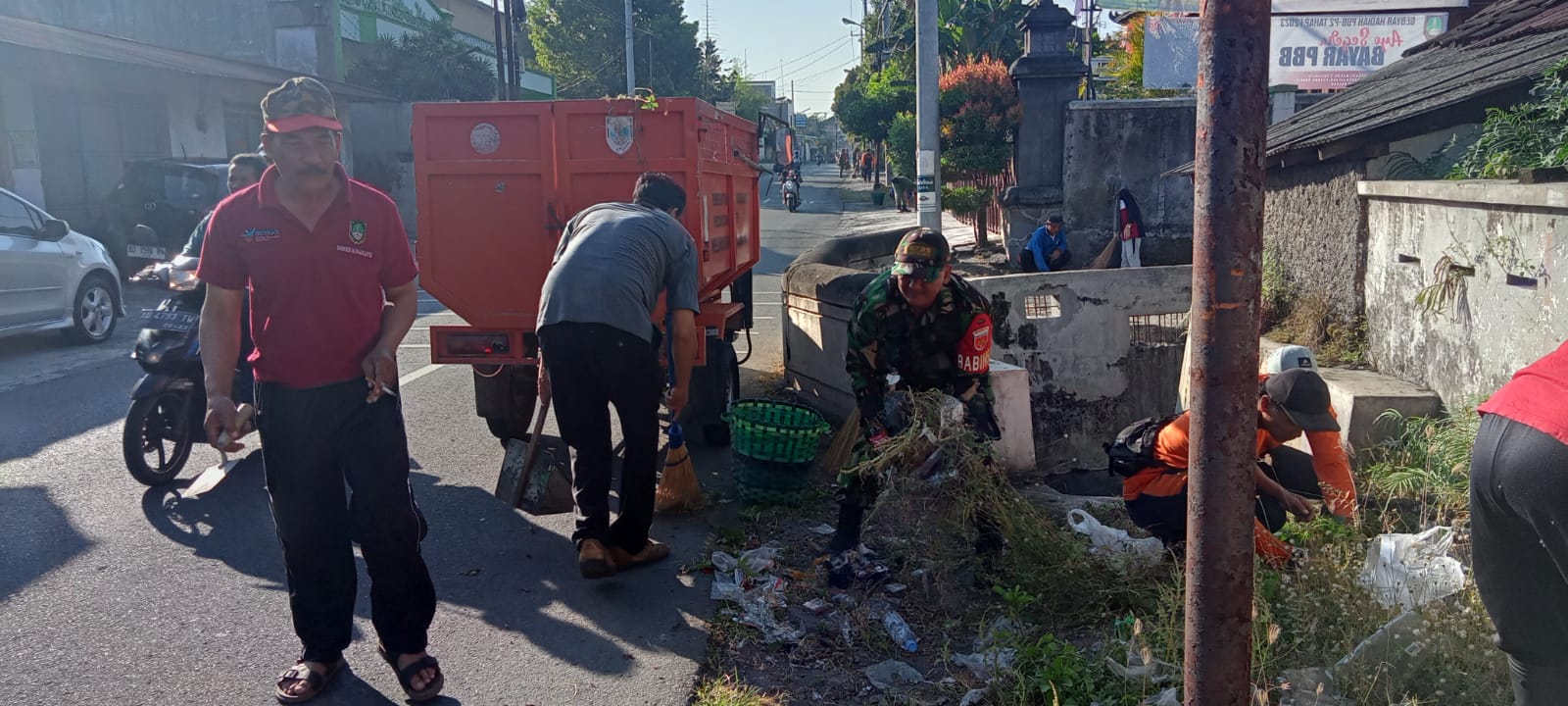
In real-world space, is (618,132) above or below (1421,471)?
above

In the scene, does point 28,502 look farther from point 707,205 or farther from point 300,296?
point 707,205

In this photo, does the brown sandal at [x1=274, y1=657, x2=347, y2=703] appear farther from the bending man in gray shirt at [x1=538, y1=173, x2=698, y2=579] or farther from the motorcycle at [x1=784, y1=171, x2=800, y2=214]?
the motorcycle at [x1=784, y1=171, x2=800, y2=214]

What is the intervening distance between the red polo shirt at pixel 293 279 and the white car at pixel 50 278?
26.3ft

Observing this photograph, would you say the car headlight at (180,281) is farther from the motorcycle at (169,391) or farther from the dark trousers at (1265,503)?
the dark trousers at (1265,503)

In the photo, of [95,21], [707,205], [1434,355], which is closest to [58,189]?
[95,21]

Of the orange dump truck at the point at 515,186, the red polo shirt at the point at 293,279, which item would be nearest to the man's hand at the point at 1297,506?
the orange dump truck at the point at 515,186

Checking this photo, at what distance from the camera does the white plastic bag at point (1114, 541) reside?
4316mm

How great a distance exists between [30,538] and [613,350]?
2.97 meters

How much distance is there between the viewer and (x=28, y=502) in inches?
219

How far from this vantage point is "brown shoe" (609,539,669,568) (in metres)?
4.78

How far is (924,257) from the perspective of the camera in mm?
4453

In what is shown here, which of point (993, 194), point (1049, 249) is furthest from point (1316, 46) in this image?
point (1049, 249)

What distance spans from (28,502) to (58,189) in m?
15.0

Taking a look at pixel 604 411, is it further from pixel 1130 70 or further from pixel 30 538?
pixel 1130 70
